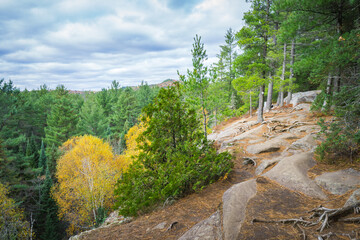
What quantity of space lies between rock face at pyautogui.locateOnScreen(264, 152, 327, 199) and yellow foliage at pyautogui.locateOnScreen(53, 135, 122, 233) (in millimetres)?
15895

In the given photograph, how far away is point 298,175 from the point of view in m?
5.36

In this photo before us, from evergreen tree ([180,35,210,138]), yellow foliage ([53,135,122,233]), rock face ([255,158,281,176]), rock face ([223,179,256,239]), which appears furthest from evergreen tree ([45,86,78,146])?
rock face ([223,179,256,239])

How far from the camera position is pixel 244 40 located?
12164 millimetres

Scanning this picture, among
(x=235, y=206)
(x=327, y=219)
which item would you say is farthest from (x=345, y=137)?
(x=235, y=206)

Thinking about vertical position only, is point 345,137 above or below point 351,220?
above

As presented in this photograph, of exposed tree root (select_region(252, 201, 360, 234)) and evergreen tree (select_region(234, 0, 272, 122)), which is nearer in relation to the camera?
Result: exposed tree root (select_region(252, 201, 360, 234))

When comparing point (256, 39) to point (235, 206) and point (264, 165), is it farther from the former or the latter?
point (235, 206)

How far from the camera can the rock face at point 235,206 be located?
11.0 ft

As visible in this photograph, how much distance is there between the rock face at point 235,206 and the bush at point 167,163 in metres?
1.10

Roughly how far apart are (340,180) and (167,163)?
4.92 metres

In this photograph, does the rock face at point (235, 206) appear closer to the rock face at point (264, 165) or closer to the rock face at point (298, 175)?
the rock face at point (298, 175)

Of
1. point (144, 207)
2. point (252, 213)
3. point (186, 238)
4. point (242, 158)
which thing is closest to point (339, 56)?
point (242, 158)

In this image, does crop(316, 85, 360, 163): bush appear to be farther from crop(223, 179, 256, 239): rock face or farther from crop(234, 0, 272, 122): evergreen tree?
crop(234, 0, 272, 122): evergreen tree

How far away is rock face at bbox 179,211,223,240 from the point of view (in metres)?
3.36
